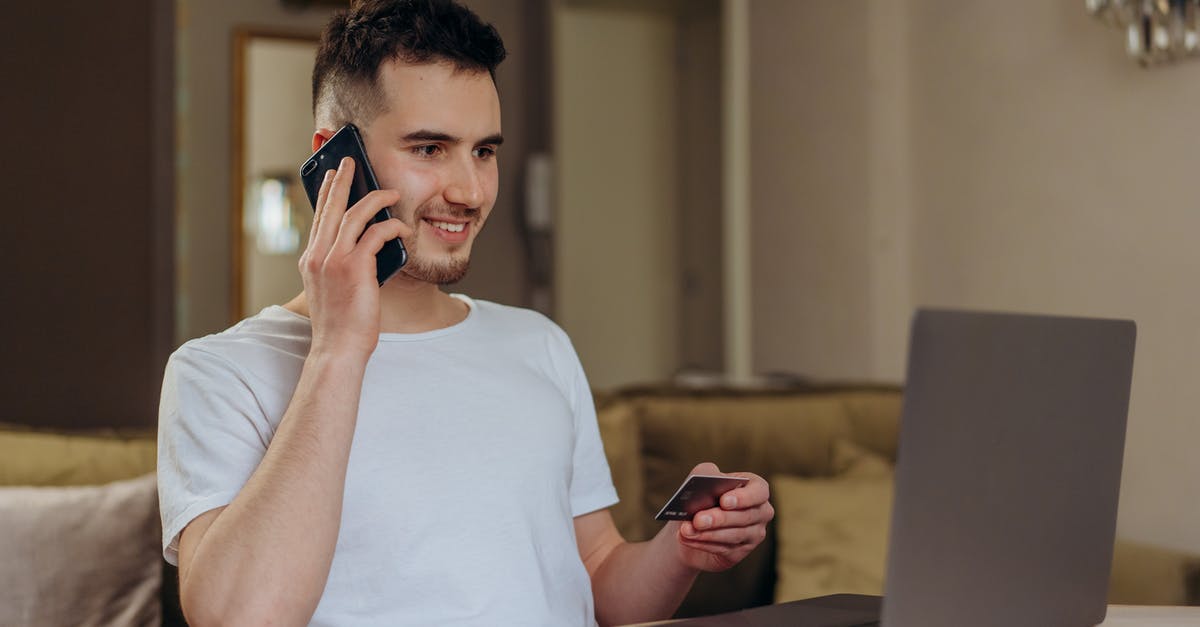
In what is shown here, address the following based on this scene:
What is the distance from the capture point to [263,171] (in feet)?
14.2

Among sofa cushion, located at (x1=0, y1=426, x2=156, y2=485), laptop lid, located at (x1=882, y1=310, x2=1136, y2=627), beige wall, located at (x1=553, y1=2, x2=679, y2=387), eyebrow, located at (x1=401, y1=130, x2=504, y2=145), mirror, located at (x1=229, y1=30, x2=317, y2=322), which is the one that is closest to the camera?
laptop lid, located at (x1=882, y1=310, x2=1136, y2=627)

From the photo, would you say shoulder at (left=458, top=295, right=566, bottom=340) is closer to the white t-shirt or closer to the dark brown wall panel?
the white t-shirt

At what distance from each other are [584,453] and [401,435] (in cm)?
29

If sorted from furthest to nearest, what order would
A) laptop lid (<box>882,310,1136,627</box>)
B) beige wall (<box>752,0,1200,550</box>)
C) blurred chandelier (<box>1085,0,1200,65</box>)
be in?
beige wall (<box>752,0,1200,550</box>) → blurred chandelier (<box>1085,0,1200,65</box>) → laptop lid (<box>882,310,1136,627</box>)

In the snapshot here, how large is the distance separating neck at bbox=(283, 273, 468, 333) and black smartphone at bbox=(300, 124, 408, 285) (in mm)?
144

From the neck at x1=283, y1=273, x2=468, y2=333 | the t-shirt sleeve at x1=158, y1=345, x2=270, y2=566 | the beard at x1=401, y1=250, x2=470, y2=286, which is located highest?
the beard at x1=401, y1=250, x2=470, y2=286

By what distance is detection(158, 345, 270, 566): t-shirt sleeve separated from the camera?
1112mm

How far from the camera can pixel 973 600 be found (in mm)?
838

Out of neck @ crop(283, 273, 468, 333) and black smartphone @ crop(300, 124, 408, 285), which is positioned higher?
black smartphone @ crop(300, 124, 408, 285)

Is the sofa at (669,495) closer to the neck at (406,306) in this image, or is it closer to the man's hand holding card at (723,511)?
the neck at (406,306)

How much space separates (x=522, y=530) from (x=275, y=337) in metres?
0.34

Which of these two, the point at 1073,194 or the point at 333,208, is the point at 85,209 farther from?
the point at 1073,194

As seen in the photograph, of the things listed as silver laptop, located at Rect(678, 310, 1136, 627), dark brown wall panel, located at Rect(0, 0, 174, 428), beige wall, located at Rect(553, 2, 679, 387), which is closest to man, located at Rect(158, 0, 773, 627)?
silver laptop, located at Rect(678, 310, 1136, 627)

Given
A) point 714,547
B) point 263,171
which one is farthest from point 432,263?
point 263,171
